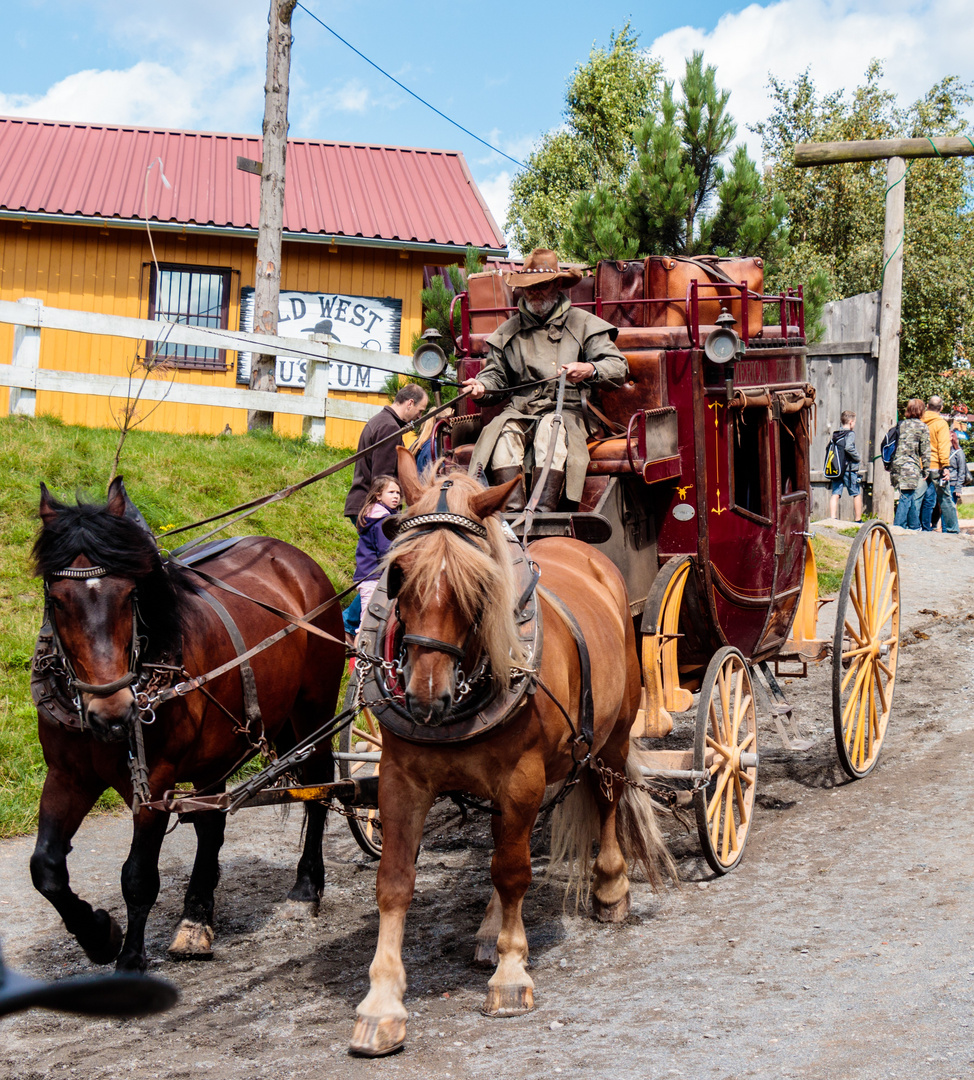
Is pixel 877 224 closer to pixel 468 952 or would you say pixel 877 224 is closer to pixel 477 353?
pixel 477 353

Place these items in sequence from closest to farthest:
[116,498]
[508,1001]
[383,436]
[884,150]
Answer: [508,1001]
[116,498]
[383,436]
[884,150]

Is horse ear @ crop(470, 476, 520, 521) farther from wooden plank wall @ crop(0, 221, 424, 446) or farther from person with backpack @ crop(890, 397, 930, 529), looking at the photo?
wooden plank wall @ crop(0, 221, 424, 446)

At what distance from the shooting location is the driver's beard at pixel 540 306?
18.9 ft

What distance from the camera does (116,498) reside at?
428 cm

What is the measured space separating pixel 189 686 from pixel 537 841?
2380 millimetres

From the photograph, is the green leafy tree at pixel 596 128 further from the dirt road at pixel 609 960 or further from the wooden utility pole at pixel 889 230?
the dirt road at pixel 609 960

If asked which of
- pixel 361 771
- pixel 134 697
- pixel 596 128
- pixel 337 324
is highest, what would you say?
pixel 596 128

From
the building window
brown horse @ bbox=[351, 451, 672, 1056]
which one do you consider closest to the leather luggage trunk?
brown horse @ bbox=[351, 451, 672, 1056]

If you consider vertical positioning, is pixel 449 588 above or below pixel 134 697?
above

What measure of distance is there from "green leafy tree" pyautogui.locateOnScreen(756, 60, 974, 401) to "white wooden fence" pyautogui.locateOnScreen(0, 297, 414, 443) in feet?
40.4

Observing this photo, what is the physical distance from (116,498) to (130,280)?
12.1 m

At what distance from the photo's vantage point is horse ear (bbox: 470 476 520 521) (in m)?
3.78

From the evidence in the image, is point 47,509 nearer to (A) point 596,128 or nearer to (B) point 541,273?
(B) point 541,273

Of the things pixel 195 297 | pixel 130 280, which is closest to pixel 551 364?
pixel 195 297
